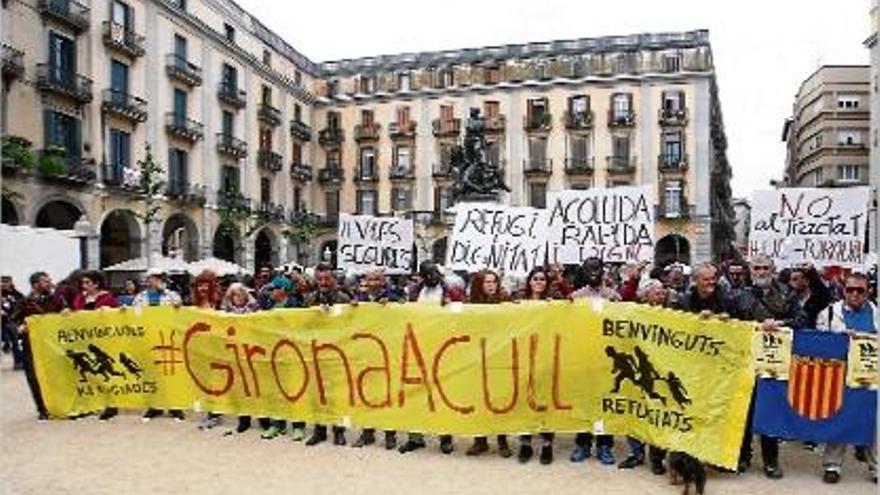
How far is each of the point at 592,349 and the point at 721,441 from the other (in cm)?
122

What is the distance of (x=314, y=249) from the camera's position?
54250mm

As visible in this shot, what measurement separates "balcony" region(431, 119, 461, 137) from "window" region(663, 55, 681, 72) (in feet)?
41.6

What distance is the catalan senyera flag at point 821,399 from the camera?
6.49 metres

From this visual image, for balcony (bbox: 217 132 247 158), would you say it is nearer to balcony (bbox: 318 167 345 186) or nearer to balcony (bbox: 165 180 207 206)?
balcony (bbox: 165 180 207 206)

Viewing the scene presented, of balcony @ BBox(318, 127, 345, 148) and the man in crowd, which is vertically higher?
balcony @ BBox(318, 127, 345, 148)

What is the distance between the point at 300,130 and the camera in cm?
5284

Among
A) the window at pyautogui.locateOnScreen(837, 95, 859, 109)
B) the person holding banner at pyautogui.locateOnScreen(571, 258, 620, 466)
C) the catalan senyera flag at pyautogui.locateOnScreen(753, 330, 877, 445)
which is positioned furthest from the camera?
the window at pyautogui.locateOnScreen(837, 95, 859, 109)

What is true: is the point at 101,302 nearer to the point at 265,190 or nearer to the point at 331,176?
the point at 265,190

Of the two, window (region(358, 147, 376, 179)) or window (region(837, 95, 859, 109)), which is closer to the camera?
window (region(358, 147, 376, 179))

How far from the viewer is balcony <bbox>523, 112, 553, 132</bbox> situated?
51097 millimetres

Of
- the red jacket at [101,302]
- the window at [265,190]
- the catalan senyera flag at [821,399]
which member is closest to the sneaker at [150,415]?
the red jacket at [101,302]

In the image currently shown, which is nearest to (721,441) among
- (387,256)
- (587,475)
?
(587,475)

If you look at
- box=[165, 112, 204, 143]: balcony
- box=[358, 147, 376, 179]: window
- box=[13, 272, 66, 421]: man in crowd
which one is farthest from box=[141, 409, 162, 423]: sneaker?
box=[358, 147, 376, 179]: window

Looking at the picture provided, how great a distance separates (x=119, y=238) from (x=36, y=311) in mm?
27207
